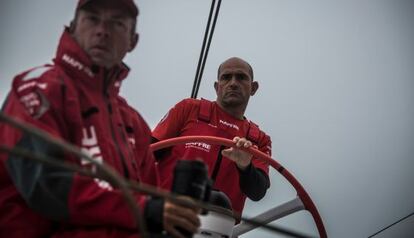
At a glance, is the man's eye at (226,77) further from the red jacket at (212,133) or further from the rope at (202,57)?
the rope at (202,57)

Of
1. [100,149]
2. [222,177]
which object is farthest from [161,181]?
[222,177]

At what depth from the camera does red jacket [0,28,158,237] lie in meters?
1.37

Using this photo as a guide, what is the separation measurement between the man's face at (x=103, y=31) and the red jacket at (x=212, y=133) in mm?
1098

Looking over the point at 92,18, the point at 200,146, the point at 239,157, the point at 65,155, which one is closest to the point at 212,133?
the point at 200,146

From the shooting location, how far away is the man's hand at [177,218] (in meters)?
1.36

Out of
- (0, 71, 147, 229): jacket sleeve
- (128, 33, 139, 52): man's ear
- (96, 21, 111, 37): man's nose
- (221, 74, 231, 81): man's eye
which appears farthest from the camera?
(221, 74, 231, 81): man's eye

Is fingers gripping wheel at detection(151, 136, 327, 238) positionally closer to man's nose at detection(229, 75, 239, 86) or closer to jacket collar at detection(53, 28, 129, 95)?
man's nose at detection(229, 75, 239, 86)

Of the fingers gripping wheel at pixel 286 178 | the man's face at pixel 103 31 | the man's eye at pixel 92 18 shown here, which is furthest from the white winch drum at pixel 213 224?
the man's eye at pixel 92 18

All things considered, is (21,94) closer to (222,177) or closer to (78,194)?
(78,194)

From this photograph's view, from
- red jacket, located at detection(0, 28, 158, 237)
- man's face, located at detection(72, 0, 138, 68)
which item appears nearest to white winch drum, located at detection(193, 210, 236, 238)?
red jacket, located at detection(0, 28, 158, 237)

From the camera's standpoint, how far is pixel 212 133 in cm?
300

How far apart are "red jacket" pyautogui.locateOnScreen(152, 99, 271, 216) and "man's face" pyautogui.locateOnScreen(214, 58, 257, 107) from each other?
0.09 metres

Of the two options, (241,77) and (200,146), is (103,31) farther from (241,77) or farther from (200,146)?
(241,77)

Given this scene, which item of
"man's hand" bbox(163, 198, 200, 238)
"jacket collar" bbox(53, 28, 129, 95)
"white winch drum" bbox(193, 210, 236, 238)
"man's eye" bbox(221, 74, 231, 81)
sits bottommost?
"white winch drum" bbox(193, 210, 236, 238)
